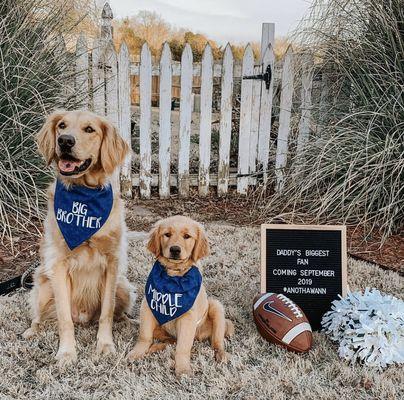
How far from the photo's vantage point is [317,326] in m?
3.19

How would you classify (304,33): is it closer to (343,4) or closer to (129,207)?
(343,4)

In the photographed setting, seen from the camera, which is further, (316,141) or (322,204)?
(316,141)

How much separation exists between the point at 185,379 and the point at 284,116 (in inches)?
168

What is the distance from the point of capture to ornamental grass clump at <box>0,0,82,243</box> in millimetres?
4398

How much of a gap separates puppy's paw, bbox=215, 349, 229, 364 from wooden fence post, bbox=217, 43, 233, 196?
3749mm

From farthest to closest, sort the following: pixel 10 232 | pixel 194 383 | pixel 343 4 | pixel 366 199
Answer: pixel 343 4, pixel 366 199, pixel 10 232, pixel 194 383

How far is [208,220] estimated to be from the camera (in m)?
5.47

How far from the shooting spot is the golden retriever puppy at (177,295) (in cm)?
263

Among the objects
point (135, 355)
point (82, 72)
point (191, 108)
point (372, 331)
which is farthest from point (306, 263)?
point (191, 108)

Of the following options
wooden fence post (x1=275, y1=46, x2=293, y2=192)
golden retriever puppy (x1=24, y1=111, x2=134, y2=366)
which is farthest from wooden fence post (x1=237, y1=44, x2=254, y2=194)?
golden retriever puppy (x1=24, y1=111, x2=134, y2=366)

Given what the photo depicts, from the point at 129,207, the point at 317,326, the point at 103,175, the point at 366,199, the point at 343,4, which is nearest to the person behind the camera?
the point at 103,175

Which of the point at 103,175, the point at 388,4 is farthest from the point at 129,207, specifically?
the point at 388,4

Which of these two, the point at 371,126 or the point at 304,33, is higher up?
the point at 304,33

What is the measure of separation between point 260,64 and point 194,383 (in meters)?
4.50
